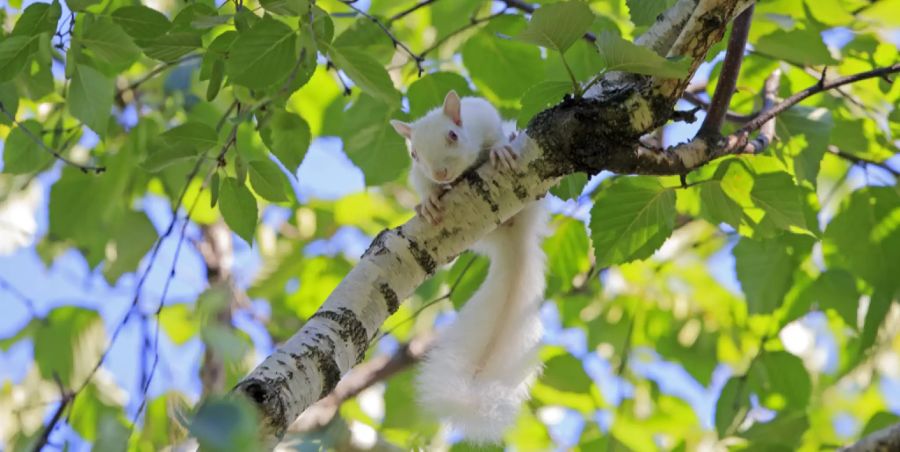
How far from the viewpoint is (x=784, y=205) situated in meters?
2.42

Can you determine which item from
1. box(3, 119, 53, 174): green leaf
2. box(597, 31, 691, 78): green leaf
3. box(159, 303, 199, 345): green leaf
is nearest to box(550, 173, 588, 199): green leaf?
box(597, 31, 691, 78): green leaf

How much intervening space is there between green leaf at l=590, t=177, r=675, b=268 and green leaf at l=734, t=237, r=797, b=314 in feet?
2.93

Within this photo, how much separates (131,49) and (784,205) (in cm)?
166

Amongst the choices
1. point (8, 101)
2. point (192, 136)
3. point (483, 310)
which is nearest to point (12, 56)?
point (8, 101)

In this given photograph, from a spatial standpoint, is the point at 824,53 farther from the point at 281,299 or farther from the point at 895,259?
the point at 281,299

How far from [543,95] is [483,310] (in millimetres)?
818

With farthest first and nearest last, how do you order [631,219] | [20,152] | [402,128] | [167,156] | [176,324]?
[176,324]
[402,128]
[20,152]
[631,219]
[167,156]

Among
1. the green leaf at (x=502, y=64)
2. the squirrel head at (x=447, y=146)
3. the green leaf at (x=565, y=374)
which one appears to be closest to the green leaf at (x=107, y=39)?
the squirrel head at (x=447, y=146)

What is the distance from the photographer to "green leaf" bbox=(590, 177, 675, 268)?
2.50 meters

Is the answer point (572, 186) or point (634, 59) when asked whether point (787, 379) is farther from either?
point (634, 59)

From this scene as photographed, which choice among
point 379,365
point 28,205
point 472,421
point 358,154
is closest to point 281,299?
point 379,365

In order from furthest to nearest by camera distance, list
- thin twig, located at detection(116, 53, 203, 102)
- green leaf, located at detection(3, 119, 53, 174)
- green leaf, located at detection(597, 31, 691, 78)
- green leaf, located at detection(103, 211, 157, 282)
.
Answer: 1. green leaf, located at detection(103, 211, 157, 282)
2. green leaf, located at detection(3, 119, 53, 174)
3. thin twig, located at detection(116, 53, 203, 102)
4. green leaf, located at detection(597, 31, 691, 78)

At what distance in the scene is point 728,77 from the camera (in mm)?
2285

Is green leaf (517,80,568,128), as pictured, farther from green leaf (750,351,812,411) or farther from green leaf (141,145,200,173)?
green leaf (750,351,812,411)
